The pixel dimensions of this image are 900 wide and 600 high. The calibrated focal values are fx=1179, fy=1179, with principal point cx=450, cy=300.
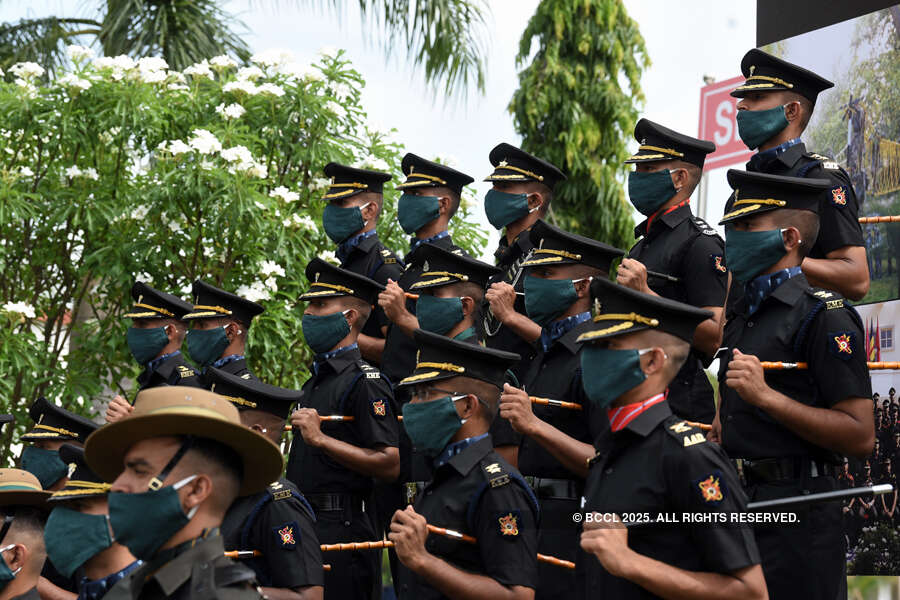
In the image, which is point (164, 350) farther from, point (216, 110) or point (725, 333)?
point (725, 333)

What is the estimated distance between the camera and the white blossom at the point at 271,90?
1034 cm

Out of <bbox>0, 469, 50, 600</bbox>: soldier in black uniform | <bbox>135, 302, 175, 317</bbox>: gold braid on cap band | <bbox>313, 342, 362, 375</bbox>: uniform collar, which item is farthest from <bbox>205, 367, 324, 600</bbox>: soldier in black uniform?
<bbox>135, 302, 175, 317</bbox>: gold braid on cap band

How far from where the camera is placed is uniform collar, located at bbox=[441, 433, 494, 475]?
521cm

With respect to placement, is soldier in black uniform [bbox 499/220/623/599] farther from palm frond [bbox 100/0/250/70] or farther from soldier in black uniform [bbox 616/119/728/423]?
palm frond [bbox 100/0/250/70]

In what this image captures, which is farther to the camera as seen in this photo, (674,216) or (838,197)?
(674,216)

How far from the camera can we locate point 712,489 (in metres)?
4.00

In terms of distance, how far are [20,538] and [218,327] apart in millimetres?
2614

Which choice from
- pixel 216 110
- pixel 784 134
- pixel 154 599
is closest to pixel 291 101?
pixel 216 110

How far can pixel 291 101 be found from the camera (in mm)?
10734

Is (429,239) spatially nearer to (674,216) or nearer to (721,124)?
(674,216)

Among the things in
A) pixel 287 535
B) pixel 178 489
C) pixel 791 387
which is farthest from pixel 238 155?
pixel 178 489

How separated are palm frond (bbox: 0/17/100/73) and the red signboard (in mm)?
8060

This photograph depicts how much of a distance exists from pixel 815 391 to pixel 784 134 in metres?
1.77

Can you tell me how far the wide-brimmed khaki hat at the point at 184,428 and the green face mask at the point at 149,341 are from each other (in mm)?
4430
